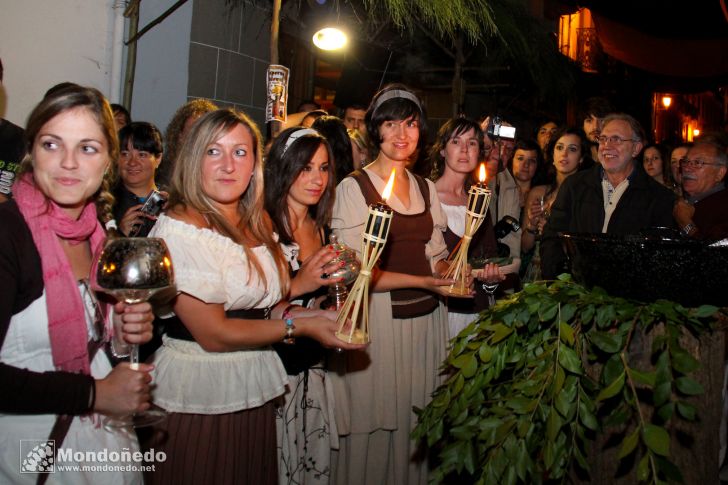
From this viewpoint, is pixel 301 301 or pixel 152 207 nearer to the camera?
pixel 301 301

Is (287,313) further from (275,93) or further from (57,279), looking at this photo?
(275,93)

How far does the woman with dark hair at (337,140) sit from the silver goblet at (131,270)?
2767mm

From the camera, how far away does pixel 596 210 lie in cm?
493

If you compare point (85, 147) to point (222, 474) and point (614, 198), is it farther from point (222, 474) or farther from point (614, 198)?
point (614, 198)

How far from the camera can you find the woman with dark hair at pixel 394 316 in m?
3.77

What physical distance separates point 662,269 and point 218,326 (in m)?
1.63

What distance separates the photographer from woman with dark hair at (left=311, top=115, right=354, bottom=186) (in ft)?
15.5

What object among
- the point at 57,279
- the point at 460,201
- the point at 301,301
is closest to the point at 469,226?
the point at 301,301

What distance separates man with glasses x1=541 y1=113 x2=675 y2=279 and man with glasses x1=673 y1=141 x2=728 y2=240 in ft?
1.30

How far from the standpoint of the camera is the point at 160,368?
2625 mm

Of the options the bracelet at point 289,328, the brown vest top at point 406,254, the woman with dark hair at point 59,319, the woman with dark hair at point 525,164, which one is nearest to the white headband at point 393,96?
the brown vest top at point 406,254

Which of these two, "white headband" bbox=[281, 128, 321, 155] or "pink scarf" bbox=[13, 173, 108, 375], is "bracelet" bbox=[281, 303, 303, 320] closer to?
"pink scarf" bbox=[13, 173, 108, 375]

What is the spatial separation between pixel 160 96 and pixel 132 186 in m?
1.94

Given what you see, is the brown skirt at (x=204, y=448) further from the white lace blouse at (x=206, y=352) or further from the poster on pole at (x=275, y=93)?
the poster on pole at (x=275, y=93)
